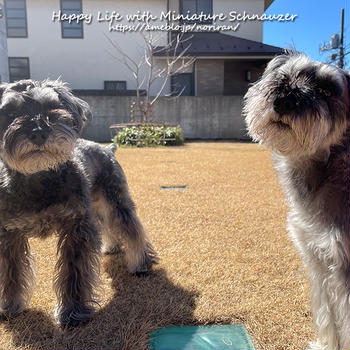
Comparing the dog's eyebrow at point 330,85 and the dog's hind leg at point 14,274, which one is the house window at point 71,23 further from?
the dog's eyebrow at point 330,85

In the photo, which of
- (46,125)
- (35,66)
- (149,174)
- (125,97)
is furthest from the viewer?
(35,66)

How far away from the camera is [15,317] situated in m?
2.55

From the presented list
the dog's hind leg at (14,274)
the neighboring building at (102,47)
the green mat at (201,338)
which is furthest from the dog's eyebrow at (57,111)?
the neighboring building at (102,47)

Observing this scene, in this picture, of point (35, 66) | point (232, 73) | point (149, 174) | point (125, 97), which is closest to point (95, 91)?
point (125, 97)

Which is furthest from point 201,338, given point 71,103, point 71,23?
point 71,23

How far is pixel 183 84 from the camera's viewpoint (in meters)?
19.4

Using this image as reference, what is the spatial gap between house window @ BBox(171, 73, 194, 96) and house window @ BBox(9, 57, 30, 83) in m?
8.08

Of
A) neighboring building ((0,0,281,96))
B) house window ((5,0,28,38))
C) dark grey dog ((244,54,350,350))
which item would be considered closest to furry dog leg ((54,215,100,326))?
dark grey dog ((244,54,350,350))

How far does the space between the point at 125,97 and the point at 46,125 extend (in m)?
15.0

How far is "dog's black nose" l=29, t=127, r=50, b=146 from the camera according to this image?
2.28 metres

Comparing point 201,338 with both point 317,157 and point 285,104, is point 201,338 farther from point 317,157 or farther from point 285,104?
point 285,104

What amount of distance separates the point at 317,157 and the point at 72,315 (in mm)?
1882

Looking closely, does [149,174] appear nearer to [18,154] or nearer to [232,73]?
[18,154]

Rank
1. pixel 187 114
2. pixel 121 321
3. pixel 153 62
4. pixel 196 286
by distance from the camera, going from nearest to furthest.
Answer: pixel 121 321
pixel 196 286
pixel 187 114
pixel 153 62
